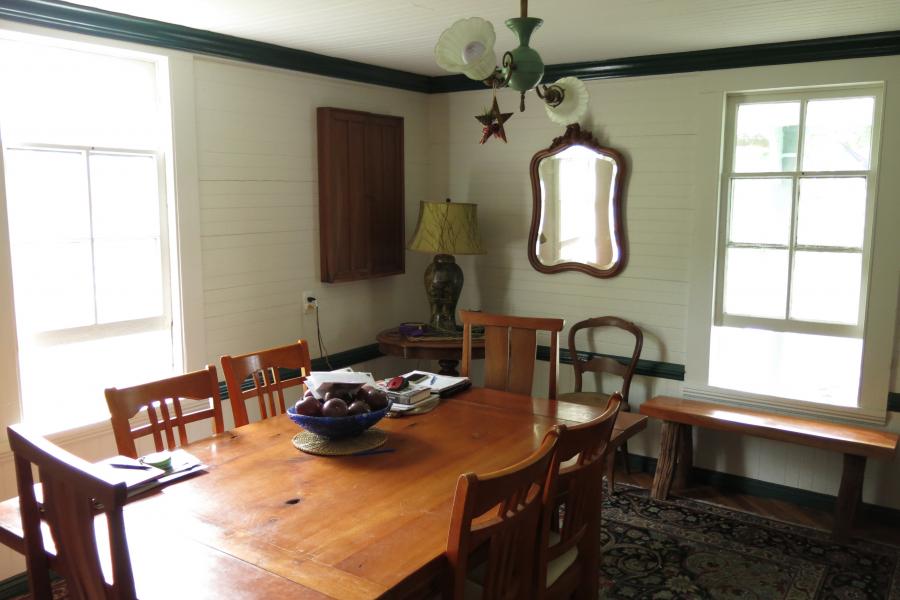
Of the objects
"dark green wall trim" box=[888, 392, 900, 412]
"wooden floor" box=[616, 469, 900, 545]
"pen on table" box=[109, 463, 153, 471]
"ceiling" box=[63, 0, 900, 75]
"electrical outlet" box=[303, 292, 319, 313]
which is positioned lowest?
"wooden floor" box=[616, 469, 900, 545]

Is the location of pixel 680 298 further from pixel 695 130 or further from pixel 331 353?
pixel 331 353

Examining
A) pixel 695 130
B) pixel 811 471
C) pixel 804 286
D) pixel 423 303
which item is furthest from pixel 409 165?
pixel 811 471

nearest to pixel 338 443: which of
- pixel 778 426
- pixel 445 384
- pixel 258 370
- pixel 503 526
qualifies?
pixel 258 370

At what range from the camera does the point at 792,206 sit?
3.76 metres

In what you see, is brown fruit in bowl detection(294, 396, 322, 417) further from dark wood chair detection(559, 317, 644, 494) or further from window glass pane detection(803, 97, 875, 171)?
window glass pane detection(803, 97, 875, 171)

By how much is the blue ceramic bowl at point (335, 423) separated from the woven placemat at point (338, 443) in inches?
1.1

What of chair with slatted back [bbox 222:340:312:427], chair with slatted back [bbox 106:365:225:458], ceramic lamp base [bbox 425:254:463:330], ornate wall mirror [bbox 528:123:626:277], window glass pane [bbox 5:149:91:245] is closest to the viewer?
chair with slatted back [bbox 106:365:225:458]

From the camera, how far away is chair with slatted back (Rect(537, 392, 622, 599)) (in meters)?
1.86

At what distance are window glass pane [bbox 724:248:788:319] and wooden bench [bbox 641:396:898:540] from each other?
539mm

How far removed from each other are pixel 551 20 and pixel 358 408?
6.13ft

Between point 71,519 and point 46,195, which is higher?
point 46,195

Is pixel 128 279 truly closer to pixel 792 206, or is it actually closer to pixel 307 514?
pixel 307 514

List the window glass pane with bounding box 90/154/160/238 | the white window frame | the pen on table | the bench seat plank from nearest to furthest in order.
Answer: the pen on table
the window glass pane with bounding box 90/154/160/238
the bench seat plank
the white window frame

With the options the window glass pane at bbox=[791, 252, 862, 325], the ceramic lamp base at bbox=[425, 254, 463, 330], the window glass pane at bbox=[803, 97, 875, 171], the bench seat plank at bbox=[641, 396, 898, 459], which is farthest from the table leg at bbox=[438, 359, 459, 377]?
the window glass pane at bbox=[803, 97, 875, 171]
